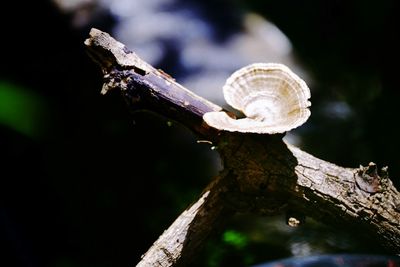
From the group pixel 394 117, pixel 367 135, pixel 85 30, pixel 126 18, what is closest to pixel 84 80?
pixel 85 30

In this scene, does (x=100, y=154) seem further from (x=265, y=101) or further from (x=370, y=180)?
(x=370, y=180)

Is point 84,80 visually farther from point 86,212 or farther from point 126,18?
point 86,212

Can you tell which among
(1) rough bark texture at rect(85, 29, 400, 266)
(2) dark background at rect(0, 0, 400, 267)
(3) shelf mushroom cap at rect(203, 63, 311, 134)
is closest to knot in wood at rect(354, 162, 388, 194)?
(1) rough bark texture at rect(85, 29, 400, 266)

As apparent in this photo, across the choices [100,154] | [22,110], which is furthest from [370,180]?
[22,110]

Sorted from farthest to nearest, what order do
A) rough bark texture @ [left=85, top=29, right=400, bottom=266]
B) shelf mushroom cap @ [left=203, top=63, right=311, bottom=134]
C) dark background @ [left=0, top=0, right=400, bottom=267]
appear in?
dark background @ [left=0, top=0, right=400, bottom=267] < rough bark texture @ [left=85, top=29, right=400, bottom=266] < shelf mushroom cap @ [left=203, top=63, right=311, bottom=134]

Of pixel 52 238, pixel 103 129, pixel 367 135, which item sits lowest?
pixel 52 238

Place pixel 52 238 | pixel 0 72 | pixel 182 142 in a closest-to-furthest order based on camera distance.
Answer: pixel 182 142 → pixel 52 238 → pixel 0 72

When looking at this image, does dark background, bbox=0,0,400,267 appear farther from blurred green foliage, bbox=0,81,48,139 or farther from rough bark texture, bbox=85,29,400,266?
rough bark texture, bbox=85,29,400,266
